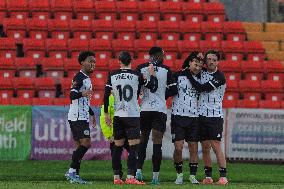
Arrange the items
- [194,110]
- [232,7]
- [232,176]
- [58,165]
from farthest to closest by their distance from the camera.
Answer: [232,7]
[58,165]
[232,176]
[194,110]

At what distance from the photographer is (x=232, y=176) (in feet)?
48.5

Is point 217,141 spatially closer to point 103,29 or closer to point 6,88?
point 6,88

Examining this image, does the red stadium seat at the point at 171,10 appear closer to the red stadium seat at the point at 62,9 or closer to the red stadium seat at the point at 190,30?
the red stadium seat at the point at 190,30

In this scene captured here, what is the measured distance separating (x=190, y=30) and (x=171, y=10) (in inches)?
42.5

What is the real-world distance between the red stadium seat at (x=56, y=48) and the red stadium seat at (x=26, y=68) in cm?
87

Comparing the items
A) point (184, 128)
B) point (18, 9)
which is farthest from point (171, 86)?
point (18, 9)

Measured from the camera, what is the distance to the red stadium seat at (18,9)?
24.8 meters

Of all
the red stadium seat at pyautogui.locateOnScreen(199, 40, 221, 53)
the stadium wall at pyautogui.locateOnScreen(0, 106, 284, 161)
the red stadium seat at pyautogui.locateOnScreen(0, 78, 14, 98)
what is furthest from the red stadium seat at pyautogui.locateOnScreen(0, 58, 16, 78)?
the red stadium seat at pyautogui.locateOnScreen(199, 40, 221, 53)

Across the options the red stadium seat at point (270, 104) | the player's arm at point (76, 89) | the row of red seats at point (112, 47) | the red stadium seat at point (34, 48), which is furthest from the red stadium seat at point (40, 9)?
the player's arm at point (76, 89)

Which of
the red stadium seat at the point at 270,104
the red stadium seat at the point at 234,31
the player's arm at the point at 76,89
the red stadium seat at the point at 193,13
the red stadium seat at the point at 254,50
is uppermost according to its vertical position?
the red stadium seat at the point at 193,13

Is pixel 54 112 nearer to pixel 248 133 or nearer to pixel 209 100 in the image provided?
pixel 248 133

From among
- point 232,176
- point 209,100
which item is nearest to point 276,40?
point 232,176

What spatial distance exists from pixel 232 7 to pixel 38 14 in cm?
621

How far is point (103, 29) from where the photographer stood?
2441cm
